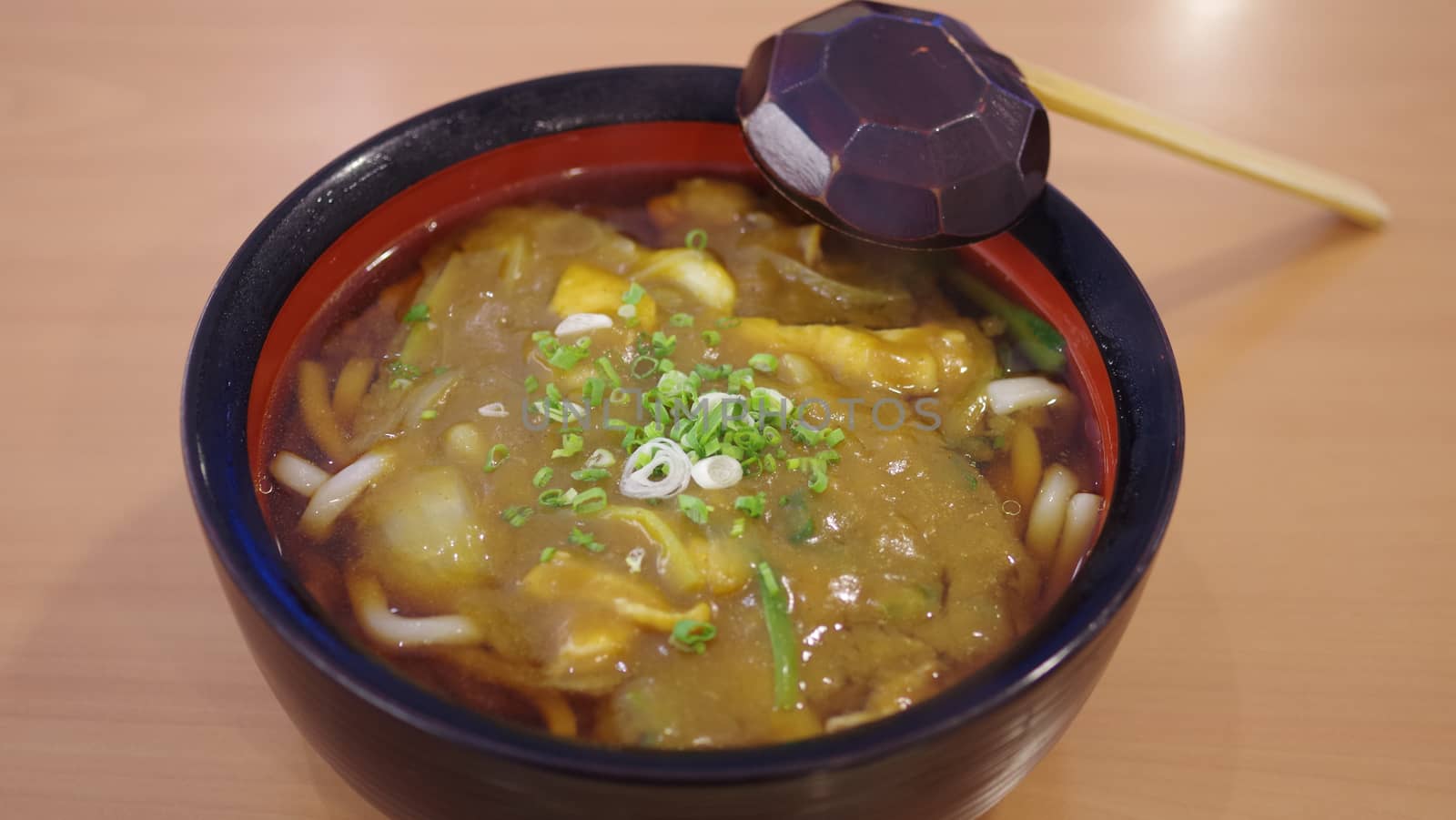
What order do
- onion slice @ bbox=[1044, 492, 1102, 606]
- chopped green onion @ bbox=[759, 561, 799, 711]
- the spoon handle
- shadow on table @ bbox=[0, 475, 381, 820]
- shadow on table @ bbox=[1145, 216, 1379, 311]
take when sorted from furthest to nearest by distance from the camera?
shadow on table @ bbox=[1145, 216, 1379, 311]
the spoon handle
shadow on table @ bbox=[0, 475, 381, 820]
onion slice @ bbox=[1044, 492, 1102, 606]
chopped green onion @ bbox=[759, 561, 799, 711]

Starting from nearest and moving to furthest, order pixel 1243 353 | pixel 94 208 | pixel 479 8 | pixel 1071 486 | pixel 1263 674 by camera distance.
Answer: pixel 1071 486 < pixel 1263 674 < pixel 1243 353 < pixel 94 208 < pixel 479 8

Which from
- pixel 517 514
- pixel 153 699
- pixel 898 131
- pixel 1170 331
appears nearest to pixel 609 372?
pixel 517 514

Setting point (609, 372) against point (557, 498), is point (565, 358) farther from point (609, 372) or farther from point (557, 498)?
point (557, 498)

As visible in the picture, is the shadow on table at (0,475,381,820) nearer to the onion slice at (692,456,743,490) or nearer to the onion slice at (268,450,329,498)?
the onion slice at (268,450,329,498)

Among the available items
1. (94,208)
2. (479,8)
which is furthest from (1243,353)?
(94,208)

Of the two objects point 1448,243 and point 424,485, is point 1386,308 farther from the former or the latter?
point 424,485

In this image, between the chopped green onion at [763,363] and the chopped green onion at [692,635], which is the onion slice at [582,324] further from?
the chopped green onion at [692,635]

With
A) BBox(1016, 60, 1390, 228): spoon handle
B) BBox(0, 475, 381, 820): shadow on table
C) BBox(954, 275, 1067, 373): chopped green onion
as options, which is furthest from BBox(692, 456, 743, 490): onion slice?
BBox(1016, 60, 1390, 228): spoon handle
